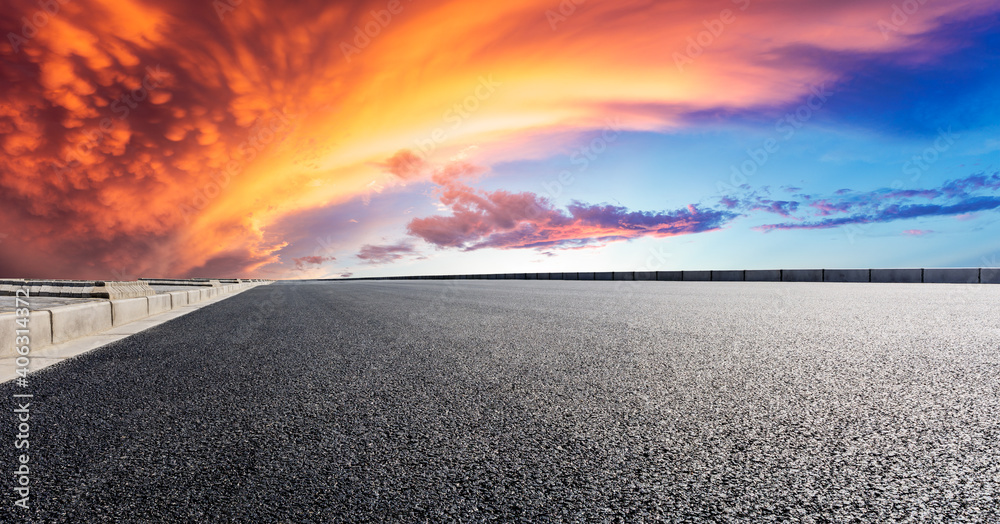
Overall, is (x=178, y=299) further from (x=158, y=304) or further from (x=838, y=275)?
(x=838, y=275)

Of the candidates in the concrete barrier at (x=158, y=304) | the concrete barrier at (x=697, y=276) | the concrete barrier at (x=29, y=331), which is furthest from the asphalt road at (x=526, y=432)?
the concrete barrier at (x=697, y=276)

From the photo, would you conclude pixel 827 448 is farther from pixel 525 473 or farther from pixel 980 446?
pixel 525 473

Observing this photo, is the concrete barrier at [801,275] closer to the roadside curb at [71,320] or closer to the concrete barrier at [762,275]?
the concrete barrier at [762,275]

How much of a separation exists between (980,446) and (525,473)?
83.5 inches

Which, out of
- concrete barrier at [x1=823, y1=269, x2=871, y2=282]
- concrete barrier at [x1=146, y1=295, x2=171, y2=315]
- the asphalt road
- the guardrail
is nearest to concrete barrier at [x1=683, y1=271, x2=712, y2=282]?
the guardrail

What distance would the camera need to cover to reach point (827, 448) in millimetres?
2570

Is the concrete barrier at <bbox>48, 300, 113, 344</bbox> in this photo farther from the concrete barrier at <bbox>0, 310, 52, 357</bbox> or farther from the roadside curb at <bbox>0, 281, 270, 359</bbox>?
the concrete barrier at <bbox>0, 310, 52, 357</bbox>

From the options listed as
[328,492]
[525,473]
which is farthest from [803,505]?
[328,492]

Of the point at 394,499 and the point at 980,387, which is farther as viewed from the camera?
the point at 980,387

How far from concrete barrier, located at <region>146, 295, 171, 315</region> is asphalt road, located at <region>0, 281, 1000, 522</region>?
18.1 ft

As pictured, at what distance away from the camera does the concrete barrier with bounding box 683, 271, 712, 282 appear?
3093 cm

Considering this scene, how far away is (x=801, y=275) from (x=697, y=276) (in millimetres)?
5887

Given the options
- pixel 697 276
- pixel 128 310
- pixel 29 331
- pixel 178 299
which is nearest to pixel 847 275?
pixel 697 276

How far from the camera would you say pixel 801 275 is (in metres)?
26.8
